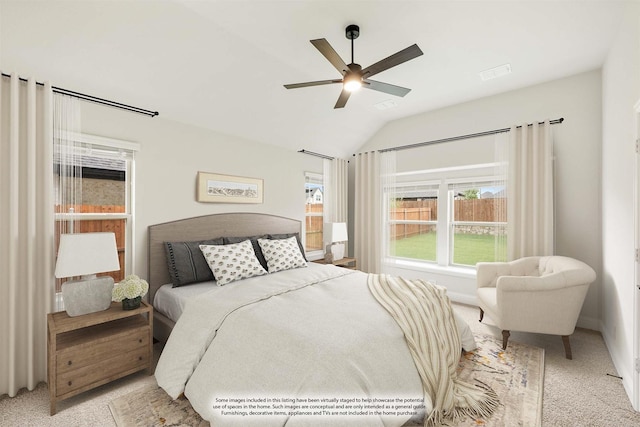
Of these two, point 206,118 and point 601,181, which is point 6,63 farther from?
point 601,181

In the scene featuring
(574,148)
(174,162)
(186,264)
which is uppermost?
(574,148)

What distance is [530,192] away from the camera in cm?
339

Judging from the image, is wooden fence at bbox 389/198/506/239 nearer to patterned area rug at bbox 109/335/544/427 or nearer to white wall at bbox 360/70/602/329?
white wall at bbox 360/70/602/329

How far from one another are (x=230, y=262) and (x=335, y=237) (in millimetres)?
1935

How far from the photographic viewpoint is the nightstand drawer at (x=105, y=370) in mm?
1862

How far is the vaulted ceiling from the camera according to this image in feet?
6.70

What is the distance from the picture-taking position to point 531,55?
2803 millimetres

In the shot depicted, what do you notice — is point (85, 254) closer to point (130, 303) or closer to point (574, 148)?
point (130, 303)

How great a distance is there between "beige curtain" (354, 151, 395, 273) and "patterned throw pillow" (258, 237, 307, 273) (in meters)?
1.65

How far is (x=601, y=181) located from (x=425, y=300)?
100 inches

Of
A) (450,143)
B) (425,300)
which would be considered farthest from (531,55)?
(425,300)

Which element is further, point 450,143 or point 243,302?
point 450,143

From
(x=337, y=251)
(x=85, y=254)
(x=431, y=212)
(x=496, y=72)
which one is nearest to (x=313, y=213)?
(x=337, y=251)

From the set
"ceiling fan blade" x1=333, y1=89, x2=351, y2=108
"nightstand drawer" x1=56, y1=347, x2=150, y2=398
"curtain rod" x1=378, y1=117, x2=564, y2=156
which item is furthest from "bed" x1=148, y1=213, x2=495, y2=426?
"curtain rod" x1=378, y1=117, x2=564, y2=156
